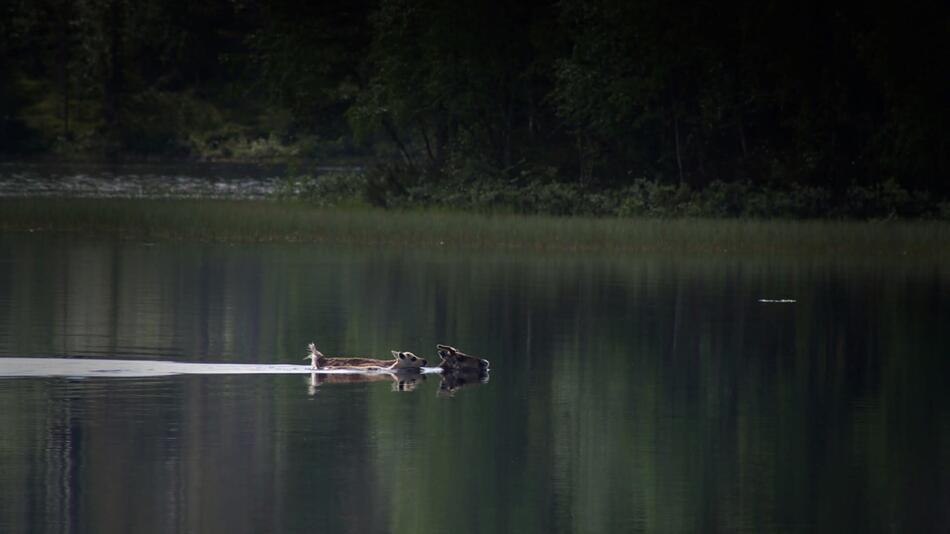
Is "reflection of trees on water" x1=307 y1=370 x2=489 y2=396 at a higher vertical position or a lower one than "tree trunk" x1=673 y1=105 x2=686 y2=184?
lower

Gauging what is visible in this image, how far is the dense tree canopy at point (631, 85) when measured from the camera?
47594mm

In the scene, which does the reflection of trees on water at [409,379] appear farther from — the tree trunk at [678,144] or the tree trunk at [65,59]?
the tree trunk at [65,59]

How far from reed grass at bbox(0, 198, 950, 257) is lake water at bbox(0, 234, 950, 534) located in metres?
9.31

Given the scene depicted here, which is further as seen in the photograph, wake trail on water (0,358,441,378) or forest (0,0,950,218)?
forest (0,0,950,218)

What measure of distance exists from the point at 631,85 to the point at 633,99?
0.38 m

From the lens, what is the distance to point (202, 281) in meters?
30.3

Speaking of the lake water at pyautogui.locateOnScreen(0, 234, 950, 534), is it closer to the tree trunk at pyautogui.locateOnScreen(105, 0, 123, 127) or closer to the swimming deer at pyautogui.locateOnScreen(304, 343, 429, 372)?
the swimming deer at pyautogui.locateOnScreen(304, 343, 429, 372)

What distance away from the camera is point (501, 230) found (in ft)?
135

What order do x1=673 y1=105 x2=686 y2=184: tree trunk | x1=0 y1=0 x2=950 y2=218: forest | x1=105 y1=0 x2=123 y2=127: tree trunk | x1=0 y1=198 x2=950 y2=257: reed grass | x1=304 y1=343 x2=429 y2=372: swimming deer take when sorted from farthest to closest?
x1=105 y1=0 x2=123 y2=127: tree trunk < x1=673 y1=105 x2=686 y2=184: tree trunk < x1=0 y1=0 x2=950 y2=218: forest < x1=0 y1=198 x2=950 y2=257: reed grass < x1=304 y1=343 x2=429 y2=372: swimming deer

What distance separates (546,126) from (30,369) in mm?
36121

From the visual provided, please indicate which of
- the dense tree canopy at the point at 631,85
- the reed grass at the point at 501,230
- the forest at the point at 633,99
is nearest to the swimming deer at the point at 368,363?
the reed grass at the point at 501,230

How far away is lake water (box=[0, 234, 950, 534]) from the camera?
39.8ft

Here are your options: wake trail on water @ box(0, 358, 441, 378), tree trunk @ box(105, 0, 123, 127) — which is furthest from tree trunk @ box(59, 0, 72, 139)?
wake trail on water @ box(0, 358, 441, 378)

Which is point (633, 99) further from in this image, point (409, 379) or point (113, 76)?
point (113, 76)
